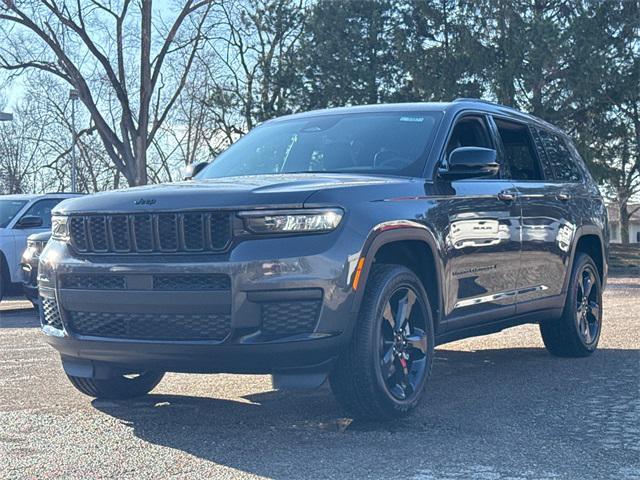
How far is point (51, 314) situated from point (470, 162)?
2.61 meters

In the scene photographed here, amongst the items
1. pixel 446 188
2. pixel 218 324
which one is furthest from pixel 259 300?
pixel 446 188

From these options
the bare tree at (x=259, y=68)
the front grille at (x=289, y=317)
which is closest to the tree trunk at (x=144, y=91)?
the bare tree at (x=259, y=68)

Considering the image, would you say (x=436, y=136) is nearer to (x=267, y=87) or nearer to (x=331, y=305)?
(x=331, y=305)

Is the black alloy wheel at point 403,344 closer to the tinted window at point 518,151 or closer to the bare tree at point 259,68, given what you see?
the tinted window at point 518,151

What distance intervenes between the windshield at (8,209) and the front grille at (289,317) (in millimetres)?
10496

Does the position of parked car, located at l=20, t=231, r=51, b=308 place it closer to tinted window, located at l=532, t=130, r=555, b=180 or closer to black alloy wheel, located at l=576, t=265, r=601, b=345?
tinted window, located at l=532, t=130, r=555, b=180

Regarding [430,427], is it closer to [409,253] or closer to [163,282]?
[409,253]

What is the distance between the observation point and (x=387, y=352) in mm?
5488

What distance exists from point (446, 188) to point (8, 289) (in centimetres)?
980

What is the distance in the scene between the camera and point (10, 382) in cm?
710

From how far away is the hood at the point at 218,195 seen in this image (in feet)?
16.4

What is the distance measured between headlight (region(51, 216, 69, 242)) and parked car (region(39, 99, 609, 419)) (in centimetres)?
2

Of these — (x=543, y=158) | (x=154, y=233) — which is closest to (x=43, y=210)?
(x=543, y=158)

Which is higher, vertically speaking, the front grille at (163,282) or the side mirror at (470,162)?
the side mirror at (470,162)
